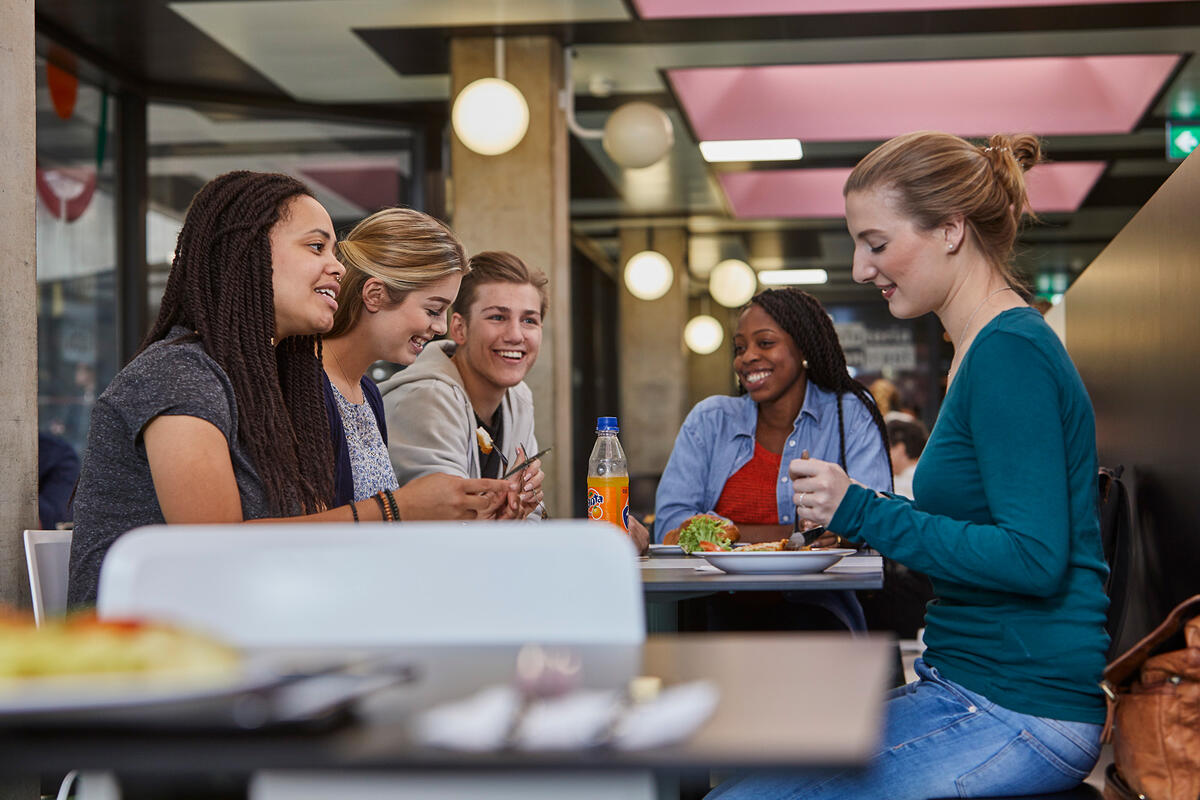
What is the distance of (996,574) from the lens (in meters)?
1.68

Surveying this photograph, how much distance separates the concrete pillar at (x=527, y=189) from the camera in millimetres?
6289

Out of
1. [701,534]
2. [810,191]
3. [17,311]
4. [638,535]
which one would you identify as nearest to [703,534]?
[701,534]

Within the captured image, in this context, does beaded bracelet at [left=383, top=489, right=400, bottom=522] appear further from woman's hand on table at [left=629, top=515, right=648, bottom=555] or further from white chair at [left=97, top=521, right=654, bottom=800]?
white chair at [left=97, top=521, right=654, bottom=800]

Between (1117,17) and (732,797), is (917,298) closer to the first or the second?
(732,797)

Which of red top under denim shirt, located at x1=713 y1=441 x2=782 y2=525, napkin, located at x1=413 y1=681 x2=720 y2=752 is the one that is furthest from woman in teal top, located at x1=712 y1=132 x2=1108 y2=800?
red top under denim shirt, located at x1=713 y1=441 x2=782 y2=525

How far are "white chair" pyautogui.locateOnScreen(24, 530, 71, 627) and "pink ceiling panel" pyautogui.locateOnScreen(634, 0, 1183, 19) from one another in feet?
14.0

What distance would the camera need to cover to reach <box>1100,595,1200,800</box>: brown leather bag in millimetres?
1605

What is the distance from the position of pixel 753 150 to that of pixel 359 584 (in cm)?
751

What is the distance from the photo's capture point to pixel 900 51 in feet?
21.4

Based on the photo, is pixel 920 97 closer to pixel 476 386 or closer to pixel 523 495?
pixel 476 386

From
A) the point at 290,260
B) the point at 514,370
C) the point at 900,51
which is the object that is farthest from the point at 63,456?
the point at 900,51

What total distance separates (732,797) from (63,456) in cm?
343

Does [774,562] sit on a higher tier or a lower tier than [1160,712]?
higher

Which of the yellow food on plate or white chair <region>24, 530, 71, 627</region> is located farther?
white chair <region>24, 530, 71, 627</region>
